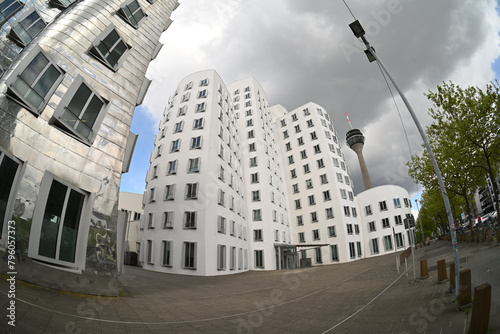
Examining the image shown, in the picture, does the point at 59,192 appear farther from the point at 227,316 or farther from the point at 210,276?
the point at 210,276

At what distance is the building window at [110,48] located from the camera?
8.80 meters

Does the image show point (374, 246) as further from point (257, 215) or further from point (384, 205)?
point (257, 215)

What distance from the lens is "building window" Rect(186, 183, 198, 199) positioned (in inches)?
909

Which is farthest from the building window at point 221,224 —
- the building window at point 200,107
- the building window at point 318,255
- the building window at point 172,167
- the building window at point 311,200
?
the building window at point 311,200

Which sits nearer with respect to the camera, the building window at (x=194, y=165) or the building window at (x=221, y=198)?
the building window at (x=194, y=165)

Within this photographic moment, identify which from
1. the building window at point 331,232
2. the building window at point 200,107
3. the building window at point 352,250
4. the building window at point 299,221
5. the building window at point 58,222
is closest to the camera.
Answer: the building window at point 58,222

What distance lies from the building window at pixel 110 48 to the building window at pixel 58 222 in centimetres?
528

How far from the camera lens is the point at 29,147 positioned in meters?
5.98

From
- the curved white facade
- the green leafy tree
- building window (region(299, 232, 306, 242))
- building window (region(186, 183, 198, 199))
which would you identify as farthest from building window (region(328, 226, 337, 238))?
building window (region(186, 183, 198, 199))

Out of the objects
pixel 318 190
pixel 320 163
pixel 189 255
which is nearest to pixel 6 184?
pixel 189 255

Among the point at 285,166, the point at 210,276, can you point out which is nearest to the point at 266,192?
the point at 285,166

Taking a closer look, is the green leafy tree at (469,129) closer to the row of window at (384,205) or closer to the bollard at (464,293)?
the bollard at (464,293)

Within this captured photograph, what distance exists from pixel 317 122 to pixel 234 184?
27.4 meters

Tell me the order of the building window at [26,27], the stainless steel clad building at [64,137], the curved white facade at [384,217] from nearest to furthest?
1. the stainless steel clad building at [64,137]
2. the building window at [26,27]
3. the curved white facade at [384,217]
